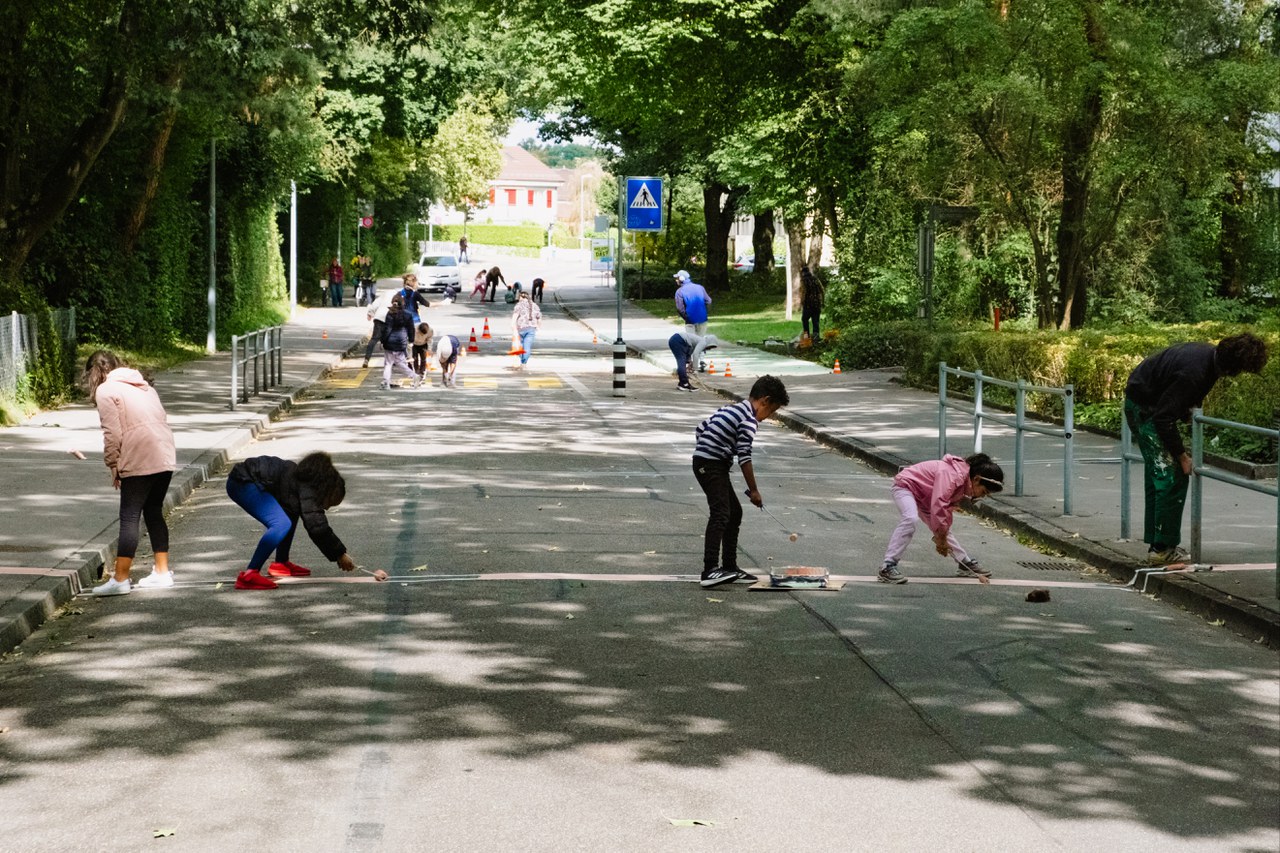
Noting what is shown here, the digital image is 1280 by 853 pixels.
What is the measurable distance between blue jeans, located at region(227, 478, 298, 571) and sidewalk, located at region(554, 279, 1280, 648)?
5.27 m

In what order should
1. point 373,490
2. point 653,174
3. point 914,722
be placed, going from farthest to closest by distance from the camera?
1. point 653,174
2. point 373,490
3. point 914,722

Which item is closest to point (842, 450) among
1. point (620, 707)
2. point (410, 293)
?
point (620, 707)

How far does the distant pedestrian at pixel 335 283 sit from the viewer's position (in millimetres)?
59438

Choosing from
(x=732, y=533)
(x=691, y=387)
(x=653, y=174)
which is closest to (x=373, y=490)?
(x=732, y=533)

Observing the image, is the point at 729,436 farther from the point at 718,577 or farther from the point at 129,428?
the point at 129,428

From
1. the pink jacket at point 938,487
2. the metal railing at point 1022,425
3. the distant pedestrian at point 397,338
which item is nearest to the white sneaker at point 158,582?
the pink jacket at point 938,487

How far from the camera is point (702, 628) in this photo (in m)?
8.88

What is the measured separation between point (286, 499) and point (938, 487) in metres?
3.91

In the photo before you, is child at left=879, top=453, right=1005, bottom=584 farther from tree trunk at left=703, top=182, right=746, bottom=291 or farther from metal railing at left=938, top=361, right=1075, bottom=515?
tree trunk at left=703, top=182, right=746, bottom=291

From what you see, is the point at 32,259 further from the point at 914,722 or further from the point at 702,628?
the point at 914,722

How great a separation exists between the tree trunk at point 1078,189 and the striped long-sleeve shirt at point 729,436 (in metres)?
14.9

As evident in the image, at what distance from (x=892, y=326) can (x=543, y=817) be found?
2602cm

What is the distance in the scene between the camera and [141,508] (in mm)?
10016

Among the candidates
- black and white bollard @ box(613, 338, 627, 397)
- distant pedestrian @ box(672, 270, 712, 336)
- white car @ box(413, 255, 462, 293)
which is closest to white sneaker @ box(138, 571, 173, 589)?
black and white bollard @ box(613, 338, 627, 397)
